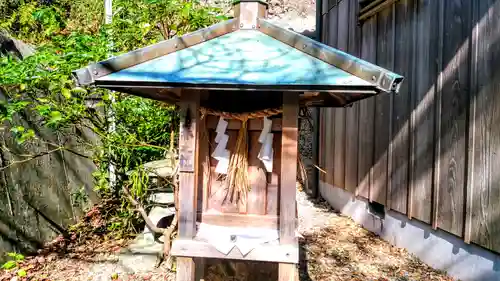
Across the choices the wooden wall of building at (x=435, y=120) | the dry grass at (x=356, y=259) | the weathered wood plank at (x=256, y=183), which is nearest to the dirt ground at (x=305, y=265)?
the dry grass at (x=356, y=259)

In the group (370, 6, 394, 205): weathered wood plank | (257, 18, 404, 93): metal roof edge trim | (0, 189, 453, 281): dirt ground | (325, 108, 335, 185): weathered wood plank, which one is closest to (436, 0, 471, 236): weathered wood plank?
(0, 189, 453, 281): dirt ground

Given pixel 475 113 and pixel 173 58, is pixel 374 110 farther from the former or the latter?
pixel 173 58

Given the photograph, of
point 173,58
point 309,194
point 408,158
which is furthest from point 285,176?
point 309,194

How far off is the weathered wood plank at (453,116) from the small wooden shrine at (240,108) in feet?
4.64

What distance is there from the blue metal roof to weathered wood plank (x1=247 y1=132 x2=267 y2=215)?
52 centimetres

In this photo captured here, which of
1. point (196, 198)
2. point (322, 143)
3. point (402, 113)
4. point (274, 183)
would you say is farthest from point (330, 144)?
point (196, 198)

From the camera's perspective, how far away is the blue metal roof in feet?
5.55

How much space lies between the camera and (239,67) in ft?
5.92

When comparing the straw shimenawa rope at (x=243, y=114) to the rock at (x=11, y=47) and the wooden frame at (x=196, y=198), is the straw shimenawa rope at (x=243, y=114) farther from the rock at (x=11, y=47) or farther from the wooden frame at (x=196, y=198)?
the rock at (x=11, y=47)

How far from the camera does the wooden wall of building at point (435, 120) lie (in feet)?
9.07

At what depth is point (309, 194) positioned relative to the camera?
693 centimetres

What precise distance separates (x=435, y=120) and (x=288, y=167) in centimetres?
218

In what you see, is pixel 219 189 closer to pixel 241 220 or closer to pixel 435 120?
pixel 241 220

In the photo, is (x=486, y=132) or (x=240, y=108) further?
(x=486, y=132)
